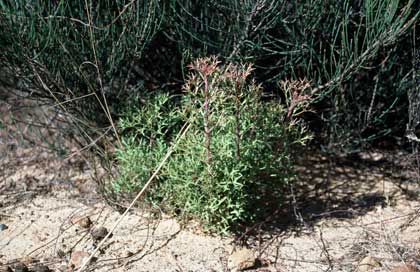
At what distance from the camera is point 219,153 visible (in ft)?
11.6

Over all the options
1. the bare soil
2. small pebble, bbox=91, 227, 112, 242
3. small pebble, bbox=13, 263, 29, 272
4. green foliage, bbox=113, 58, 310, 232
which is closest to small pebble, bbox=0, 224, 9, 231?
the bare soil

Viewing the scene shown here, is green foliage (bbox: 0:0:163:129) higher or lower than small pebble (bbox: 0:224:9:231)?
higher

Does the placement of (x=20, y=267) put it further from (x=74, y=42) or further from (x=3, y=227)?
(x=74, y=42)

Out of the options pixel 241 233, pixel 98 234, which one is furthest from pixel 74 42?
pixel 241 233

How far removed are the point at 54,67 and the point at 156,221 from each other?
112 cm

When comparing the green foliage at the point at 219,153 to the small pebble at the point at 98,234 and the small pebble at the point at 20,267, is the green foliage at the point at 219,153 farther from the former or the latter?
the small pebble at the point at 20,267

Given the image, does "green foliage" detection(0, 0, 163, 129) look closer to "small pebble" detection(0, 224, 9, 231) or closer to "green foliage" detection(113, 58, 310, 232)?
"green foliage" detection(113, 58, 310, 232)

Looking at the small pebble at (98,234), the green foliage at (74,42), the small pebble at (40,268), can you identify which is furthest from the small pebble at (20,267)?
the green foliage at (74,42)

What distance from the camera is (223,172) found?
11.7 feet

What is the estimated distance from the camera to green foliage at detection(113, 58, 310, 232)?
3.51 metres

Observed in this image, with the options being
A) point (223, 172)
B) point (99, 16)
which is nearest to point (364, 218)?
point (223, 172)

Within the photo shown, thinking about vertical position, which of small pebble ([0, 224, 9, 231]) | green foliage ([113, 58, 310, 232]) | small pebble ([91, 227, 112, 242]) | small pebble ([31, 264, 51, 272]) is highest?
green foliage ([113, 58, 310, 232])

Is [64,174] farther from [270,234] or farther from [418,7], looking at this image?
[418,7]

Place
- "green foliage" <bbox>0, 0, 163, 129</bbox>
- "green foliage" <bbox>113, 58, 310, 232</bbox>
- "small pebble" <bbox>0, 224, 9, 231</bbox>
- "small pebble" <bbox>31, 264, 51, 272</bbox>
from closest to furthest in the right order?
"green foliage" <bbox>113, 58, 310, 232</bbox>
"small pebble" <bbox>31, 264, 51, 272</bbox>
"green foliage" <bbox>0, 0, 163, 129</bbox>
"small pebble" <bbox>0, 224, 9, 231</bbox>
